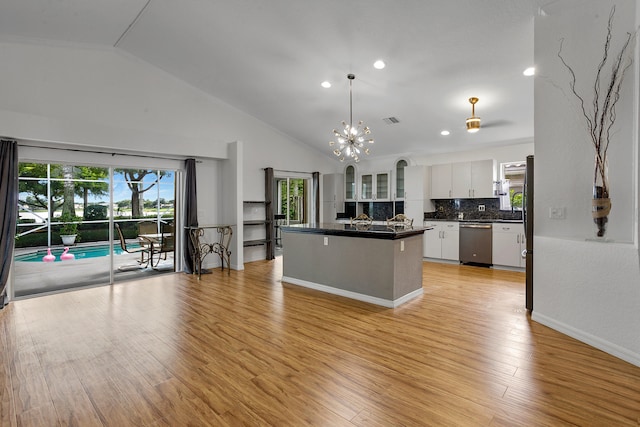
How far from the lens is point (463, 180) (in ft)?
22.3

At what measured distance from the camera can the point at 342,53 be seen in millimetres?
4273

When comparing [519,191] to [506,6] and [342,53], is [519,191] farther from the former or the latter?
[342,53]

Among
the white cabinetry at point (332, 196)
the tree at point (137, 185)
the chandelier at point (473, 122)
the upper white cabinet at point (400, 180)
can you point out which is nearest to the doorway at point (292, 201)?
the white cabinetry at point (332, 196)

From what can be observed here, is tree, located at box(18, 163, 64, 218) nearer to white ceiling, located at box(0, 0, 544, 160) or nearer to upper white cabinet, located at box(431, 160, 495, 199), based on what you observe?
white ceiling, located at box(0, 0, 544, 160)

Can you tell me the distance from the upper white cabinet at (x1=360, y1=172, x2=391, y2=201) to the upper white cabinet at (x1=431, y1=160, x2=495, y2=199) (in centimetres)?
114

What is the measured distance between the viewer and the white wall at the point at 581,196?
8.71ft

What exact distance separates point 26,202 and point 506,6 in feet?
22.2

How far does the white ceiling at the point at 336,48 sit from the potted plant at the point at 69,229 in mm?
2577

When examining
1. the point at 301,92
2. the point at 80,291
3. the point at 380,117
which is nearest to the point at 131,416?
the point at 80,291

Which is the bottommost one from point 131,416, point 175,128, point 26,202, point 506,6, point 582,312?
point 131,416

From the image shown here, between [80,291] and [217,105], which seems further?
[217,105]

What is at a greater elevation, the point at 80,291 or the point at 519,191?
the point at 519,191

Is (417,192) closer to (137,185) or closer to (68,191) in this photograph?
(137,185)

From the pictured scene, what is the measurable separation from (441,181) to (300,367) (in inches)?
230
